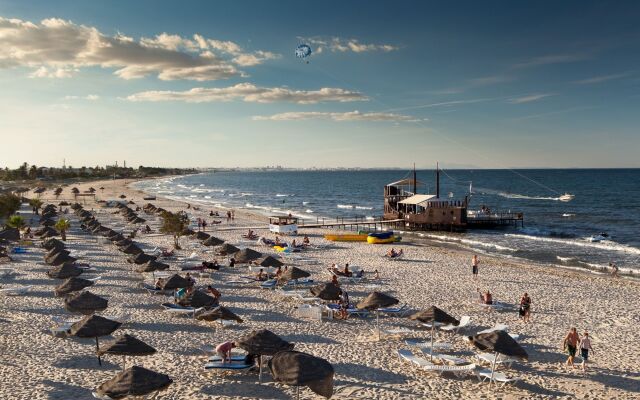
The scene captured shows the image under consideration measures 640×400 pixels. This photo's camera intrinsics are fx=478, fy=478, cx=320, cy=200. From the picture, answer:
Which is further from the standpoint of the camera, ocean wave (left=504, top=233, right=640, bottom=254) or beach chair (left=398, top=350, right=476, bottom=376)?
ocean wave (left=504, top=233, right=640, bottom=254)

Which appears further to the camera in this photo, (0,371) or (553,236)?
(553,236)

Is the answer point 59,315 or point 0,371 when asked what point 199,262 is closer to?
point 59,315

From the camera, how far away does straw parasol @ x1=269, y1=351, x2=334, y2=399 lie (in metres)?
10.5

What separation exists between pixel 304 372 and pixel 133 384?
372cm

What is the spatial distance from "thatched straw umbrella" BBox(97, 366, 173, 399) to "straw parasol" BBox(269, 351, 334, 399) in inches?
102

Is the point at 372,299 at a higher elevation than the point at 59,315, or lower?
higher

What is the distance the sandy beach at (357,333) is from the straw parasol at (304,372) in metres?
2.05

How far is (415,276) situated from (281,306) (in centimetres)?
1036

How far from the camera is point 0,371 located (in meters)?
13.8

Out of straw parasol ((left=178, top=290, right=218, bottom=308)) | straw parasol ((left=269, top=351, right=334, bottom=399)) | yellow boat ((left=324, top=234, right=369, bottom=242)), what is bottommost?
yellow boat ((left=324, top=234, right=369, bottom=242))

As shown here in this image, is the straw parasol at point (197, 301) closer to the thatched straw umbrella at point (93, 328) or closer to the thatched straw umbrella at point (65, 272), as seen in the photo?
the thatched straw umbrella at point (93, 328)

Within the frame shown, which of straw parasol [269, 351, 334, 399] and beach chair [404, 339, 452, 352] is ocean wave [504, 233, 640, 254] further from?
straw parasol [269, 351, 334, 399]

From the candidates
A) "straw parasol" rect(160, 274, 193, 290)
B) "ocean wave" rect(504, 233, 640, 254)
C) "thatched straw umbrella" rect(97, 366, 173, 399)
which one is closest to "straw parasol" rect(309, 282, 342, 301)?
"straw parasol" rect(160, 274, 193, 290)

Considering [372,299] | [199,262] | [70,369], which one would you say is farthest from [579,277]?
[70,369]
